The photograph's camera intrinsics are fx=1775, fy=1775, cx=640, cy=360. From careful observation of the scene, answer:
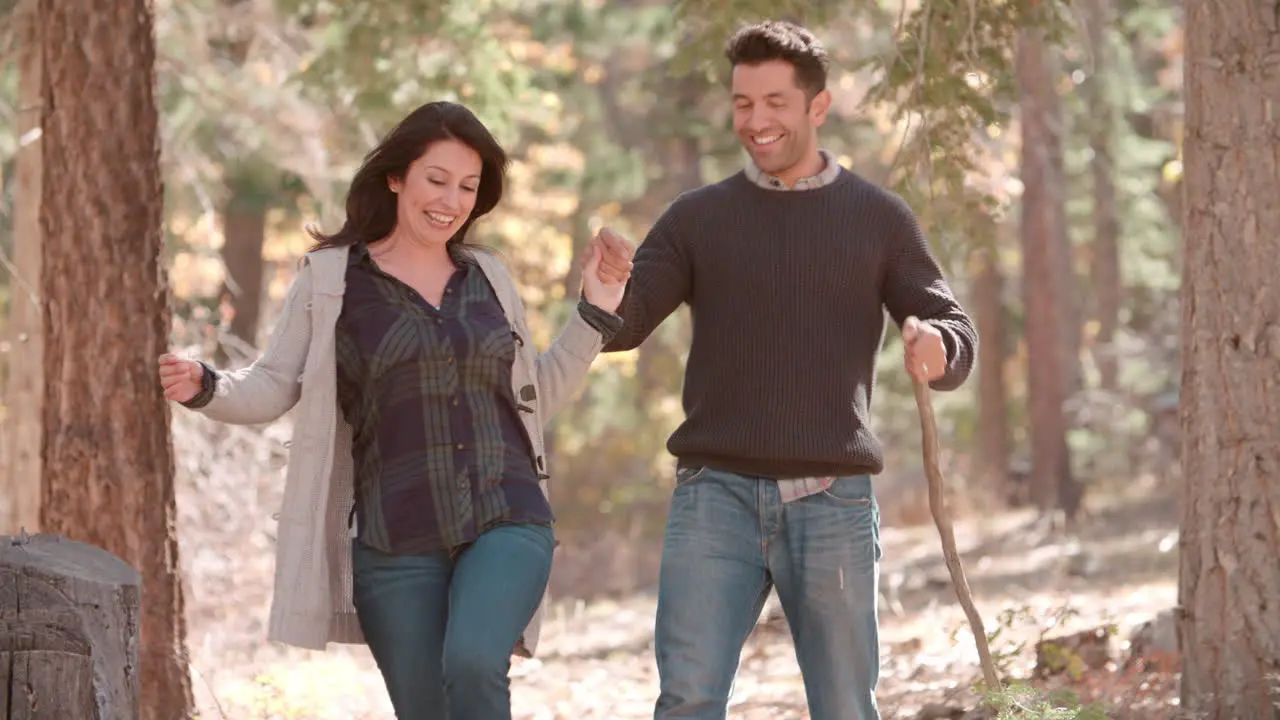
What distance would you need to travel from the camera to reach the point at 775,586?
525 centimetres

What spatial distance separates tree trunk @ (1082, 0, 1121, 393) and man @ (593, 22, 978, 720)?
1838cm

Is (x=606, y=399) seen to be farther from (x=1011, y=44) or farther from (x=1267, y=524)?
(x=1267, y=524)

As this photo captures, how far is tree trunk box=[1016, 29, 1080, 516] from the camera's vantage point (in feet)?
64.6

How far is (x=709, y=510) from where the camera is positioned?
527 centimetres

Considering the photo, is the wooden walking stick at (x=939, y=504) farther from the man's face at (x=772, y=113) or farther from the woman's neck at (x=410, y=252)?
the woman's neck at (x=410, y=252)

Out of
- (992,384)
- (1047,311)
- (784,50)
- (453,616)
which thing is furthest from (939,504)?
(992,384)

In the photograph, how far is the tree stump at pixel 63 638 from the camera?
475 centimetres

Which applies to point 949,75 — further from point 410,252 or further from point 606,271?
point 410,252

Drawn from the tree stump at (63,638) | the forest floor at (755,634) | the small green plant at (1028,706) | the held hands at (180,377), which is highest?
the held hands at (180,377)

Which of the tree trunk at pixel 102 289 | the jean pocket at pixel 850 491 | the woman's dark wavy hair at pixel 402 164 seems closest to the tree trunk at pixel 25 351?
the tree trunk at pixel 102 289

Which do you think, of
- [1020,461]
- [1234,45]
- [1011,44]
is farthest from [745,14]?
[1020,461]

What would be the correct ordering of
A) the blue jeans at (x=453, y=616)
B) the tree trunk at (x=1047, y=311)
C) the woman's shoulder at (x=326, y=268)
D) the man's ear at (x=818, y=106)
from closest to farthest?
1. the blue jeans at (x=453, y=616)
2. the woman's shoulder at (x=326, y=268)
3. the man's ear at (x=818, y=106)
4. the tree trunk at (x=1047, y=311)

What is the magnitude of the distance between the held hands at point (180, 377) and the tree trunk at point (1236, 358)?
13.0ft

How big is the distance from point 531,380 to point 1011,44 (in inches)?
164
